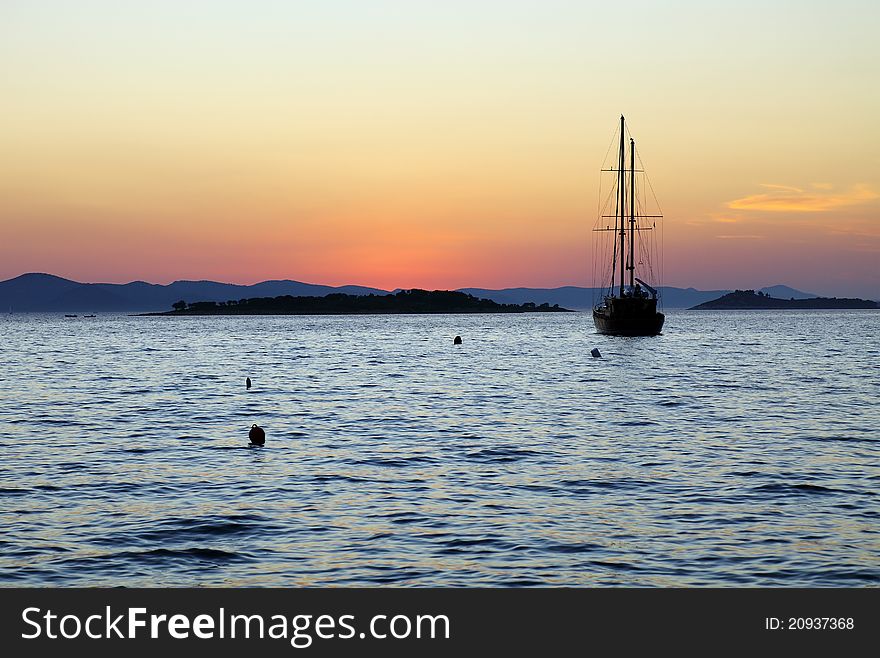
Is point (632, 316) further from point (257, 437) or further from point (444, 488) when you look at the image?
point (444, 488)

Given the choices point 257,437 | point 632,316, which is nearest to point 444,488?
point 257,437

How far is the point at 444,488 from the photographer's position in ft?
67.3

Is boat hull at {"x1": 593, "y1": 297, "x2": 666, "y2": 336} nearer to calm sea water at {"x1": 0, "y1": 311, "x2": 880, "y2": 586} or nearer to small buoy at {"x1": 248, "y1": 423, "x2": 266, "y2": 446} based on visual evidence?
calm sea water at {"x1": 0, "y1": 311, "x2": 880, "y2": 586}

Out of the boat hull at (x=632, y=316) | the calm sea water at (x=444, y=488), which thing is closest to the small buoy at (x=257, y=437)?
the calm sea water at (x=444, y=488)

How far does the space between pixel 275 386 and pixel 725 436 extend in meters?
28.7

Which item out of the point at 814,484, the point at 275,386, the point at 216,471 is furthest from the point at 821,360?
the point at 216,471

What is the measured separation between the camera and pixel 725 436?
29.0 m

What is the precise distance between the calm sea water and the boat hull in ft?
159

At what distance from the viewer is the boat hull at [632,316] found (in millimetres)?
94562

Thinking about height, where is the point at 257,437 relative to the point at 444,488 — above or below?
above

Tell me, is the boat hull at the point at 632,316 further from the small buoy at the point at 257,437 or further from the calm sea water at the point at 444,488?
the small buoy at the point at 257,437

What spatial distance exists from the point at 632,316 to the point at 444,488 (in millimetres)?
77379
